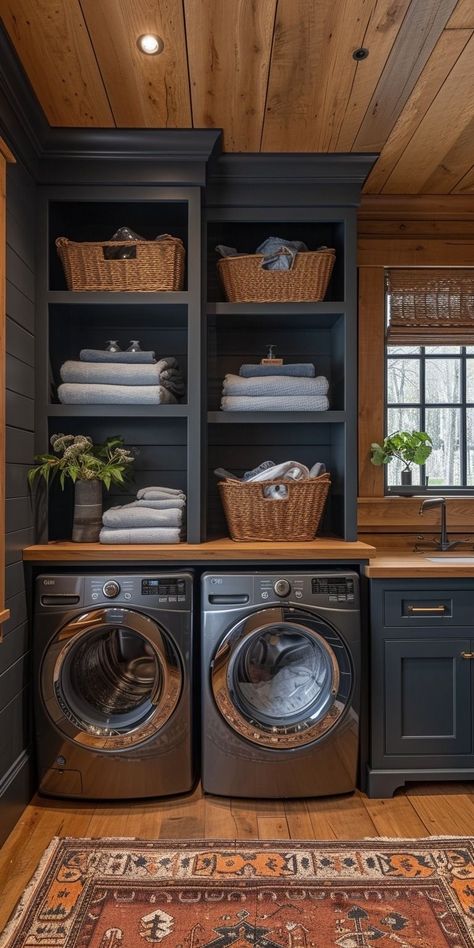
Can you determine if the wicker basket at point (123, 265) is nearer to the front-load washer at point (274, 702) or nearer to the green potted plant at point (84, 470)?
the green potted plant at point (84, 470)

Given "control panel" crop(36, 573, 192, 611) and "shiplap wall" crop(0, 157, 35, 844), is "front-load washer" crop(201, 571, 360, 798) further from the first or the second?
"shiplap wall" crop(0, 157, 35, 844)

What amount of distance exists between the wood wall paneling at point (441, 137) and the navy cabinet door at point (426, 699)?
195cm

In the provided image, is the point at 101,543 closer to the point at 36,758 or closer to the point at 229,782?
the point at 36,758

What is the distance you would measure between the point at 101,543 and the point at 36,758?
2.68 feet

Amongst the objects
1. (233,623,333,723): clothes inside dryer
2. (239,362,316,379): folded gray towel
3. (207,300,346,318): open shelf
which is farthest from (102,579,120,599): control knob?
(207,300,346,318): open shelf

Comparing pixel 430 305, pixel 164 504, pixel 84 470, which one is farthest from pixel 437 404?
pixel 84 470

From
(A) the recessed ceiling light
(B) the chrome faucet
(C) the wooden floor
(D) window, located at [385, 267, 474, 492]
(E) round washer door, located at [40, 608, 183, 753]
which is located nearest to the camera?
(A) the recessed ceiling light

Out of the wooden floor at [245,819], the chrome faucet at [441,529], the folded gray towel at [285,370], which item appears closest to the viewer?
the wooden floor at [245,819]

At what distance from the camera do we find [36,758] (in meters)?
2.22

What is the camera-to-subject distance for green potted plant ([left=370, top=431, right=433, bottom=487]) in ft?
9.41

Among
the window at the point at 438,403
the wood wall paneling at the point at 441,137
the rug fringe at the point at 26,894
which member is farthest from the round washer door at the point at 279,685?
the wood wall paneling at the point at 441,137

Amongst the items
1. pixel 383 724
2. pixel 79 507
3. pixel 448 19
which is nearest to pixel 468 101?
pixel 448 19

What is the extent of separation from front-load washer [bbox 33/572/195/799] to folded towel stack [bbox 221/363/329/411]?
0.76m

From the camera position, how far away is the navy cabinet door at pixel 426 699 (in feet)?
7.36
